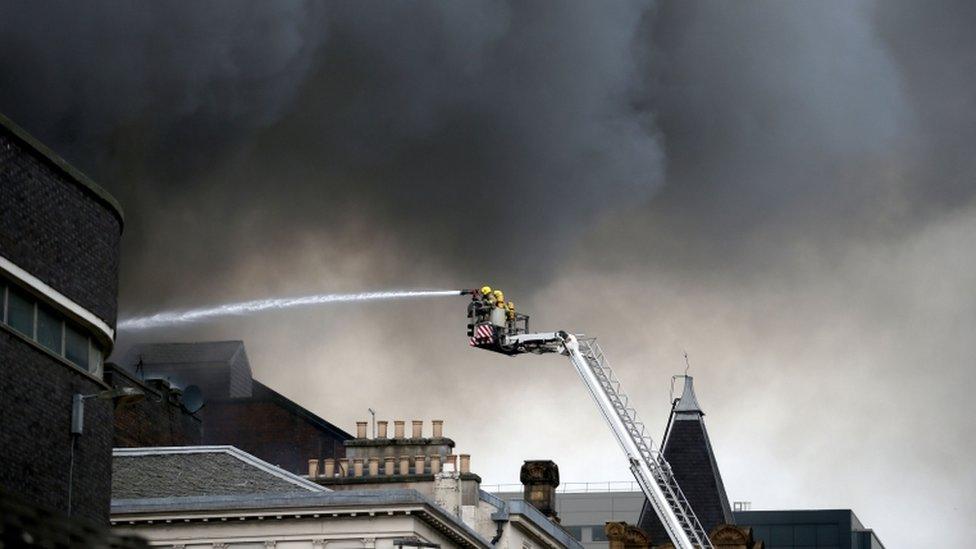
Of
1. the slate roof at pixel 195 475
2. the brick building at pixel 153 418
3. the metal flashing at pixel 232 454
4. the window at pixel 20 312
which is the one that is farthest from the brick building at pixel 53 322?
the brick building at pixel 153 418

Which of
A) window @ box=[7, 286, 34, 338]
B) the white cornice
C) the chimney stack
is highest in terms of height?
the chimney stack

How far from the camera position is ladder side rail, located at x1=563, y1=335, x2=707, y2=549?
70.1 metres

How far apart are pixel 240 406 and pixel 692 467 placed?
16188 mm

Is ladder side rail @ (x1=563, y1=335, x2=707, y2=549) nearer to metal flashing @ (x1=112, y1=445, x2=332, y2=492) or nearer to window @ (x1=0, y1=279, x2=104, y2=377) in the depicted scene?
metal flashing @ (x1=112, y1=445, x2=332, y2=492)

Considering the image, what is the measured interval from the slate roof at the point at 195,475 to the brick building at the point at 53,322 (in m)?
16.6

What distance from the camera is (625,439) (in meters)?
69.9

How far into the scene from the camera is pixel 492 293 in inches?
2680

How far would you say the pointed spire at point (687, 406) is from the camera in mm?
80719

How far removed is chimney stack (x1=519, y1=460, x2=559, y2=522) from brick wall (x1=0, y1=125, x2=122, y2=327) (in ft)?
112

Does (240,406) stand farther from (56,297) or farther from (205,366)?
(56,297)

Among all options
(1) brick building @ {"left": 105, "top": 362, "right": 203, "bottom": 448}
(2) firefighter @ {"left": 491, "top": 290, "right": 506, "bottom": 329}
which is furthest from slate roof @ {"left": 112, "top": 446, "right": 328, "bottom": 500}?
(2) firefighter @ {"left": 491, "top": 290, "right": 506, "bottom": 329}

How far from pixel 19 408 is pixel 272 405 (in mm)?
49249

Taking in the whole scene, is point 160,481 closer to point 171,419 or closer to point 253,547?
point 253,547

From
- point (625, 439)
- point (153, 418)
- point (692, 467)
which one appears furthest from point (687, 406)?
point (153, 418)
